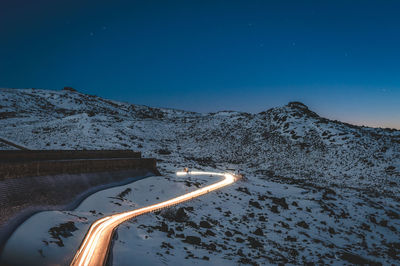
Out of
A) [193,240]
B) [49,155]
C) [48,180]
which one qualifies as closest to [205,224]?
[193,240]

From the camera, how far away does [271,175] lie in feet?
187

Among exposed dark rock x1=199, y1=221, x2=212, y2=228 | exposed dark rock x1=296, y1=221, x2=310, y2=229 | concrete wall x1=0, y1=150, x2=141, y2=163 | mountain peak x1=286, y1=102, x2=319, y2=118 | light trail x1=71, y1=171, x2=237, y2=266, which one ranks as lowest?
exposed dark rock x1=296, y1=221, x2=310, y2=229

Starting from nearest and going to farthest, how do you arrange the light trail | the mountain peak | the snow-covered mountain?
the light trail, the snow-covered mountain, the mountain peak

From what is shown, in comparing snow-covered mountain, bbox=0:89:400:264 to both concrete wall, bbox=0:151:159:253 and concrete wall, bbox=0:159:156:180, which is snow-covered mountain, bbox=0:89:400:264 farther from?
concrete wall, bbox=0:159:156:180

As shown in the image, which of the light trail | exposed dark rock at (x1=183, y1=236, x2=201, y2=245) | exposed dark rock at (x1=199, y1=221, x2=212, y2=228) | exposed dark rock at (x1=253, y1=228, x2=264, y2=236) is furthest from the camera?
exposed dark rock at (x1=253, y1=228, x2=264, y2=236)

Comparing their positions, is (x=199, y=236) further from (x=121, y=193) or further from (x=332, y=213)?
(x=332, y=213)

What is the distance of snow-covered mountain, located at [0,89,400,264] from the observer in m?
22.9

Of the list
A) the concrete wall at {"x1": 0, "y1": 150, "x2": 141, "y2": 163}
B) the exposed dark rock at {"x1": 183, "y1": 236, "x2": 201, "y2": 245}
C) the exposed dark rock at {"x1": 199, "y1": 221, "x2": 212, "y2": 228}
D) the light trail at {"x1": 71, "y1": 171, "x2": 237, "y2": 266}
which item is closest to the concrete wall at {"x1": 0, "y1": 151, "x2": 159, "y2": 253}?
the concrete wall at {"x1": 0, "y1": 150, "x2": 141, "y2": 163}

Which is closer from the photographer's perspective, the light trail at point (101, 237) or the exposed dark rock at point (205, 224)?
the light trail at point (101, 237)

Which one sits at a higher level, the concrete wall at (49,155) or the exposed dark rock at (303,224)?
the concrete wall at (49,155)

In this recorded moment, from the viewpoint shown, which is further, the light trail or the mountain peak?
the mountain peak

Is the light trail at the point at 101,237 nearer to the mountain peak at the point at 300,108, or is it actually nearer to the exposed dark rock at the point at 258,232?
the exposed dark rock at the point at 258,232

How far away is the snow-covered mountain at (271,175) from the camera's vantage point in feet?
75.1

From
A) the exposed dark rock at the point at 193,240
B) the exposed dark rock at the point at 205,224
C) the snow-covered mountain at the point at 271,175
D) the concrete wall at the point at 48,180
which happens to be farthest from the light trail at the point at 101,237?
the exposed dark rock at the point at 193,240
